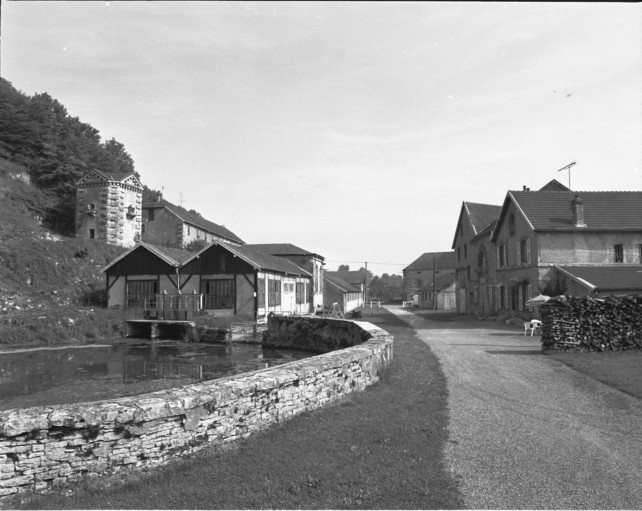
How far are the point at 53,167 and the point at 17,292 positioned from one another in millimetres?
23635

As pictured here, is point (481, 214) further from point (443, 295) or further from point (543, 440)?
point (543, 440)

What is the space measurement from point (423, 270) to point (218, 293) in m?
50.8

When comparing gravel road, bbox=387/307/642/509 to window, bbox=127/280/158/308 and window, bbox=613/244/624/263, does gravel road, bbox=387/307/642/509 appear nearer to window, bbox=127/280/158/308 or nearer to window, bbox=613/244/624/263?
window, bbox=613/244/624/263

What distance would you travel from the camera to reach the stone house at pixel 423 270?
71.6 m

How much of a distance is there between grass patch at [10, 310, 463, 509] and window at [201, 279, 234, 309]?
77.2 ft

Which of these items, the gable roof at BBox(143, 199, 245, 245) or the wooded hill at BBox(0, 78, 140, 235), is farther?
the gable roof at BBox(143, 199, 245, 245)

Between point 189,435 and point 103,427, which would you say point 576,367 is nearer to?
point 189,435

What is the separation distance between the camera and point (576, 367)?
1150 cm

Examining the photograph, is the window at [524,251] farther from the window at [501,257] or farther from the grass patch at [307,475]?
the grass patch at [307,475]

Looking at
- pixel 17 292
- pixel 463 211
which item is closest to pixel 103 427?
pixel 17 292

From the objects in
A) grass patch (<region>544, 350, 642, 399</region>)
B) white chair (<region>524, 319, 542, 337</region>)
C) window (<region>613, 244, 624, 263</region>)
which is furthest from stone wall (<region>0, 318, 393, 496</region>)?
window (<region>613, 244, 624, 263</region>)

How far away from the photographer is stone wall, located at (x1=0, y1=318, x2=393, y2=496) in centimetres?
476

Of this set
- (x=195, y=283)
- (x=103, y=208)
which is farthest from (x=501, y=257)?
(x=103, y=208)

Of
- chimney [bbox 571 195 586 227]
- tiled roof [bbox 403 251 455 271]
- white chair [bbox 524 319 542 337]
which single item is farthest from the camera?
tiled roof [bbox 403 251 455 271]
